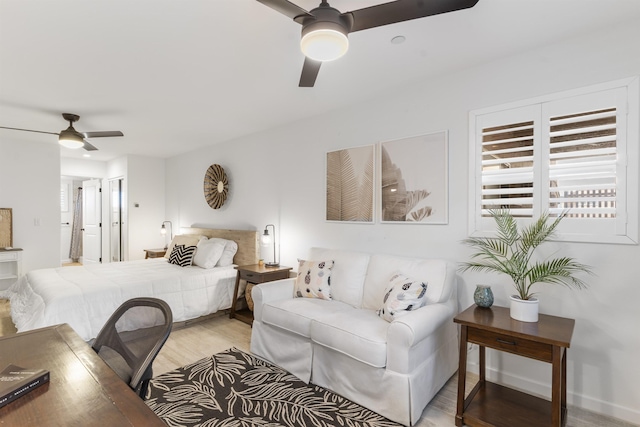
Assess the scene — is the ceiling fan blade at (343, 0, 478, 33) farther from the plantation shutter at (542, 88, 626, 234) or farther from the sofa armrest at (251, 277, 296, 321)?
the sofa armrest at (251, 277, 296, 321)

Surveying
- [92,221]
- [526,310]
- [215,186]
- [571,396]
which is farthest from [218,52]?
[92,221]

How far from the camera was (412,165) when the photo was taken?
296cm

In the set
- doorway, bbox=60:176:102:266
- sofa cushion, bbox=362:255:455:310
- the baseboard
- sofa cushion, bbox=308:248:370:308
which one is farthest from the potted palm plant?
doorway, bbox=60:176:102:266

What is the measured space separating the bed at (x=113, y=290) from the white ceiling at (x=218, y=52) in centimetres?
183

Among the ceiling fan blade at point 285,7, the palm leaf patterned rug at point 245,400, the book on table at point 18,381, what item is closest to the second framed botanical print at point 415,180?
the palm leaf patterned rug at point 245,400

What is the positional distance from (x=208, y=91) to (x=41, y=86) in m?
1.45

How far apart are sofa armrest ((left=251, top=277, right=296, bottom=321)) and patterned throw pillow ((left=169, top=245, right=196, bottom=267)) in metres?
1.84

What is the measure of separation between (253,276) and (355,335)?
1.85 meters

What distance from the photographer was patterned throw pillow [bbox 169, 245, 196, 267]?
4.39 m

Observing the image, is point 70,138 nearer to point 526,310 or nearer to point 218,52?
point 218,52

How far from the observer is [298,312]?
260 centimetres

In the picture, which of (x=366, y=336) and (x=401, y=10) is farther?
(x=366, y=336)

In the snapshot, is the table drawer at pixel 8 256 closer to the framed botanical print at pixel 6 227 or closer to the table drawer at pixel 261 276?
the framed botanical print at pixel 6 227

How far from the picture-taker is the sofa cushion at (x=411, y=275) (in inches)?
98.8
